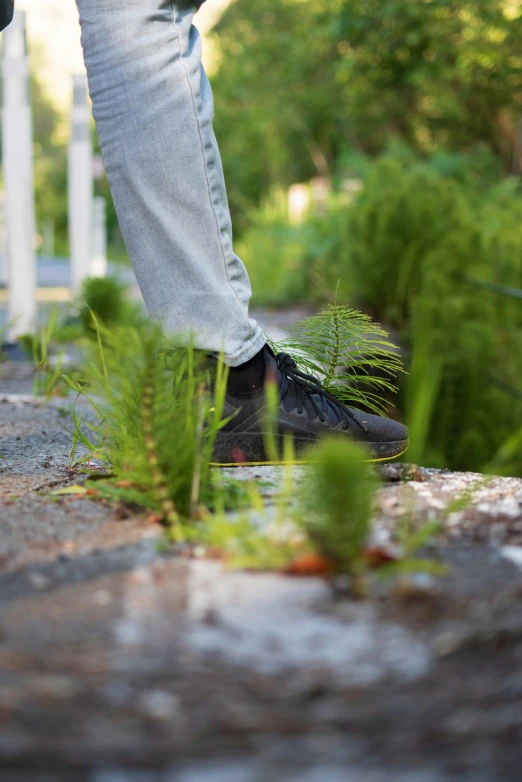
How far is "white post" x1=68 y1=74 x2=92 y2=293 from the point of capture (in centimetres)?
659

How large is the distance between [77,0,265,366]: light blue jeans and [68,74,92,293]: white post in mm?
4927

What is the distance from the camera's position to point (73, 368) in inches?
145

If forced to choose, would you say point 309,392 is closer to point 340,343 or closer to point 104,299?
point 340,343

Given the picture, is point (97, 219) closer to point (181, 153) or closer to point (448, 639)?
point (181, 153)

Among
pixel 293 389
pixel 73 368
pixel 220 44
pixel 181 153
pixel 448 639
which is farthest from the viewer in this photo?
pixel 220 44

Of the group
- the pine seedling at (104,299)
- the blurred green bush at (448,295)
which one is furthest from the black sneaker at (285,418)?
the pine seedling at (104,299)

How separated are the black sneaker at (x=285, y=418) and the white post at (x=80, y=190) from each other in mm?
4928

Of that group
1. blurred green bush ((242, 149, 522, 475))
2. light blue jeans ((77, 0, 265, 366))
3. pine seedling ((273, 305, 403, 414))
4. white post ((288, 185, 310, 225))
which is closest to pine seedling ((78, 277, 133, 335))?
blurred green bush ((242, 149, 522, 475))

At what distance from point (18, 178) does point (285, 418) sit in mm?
3598

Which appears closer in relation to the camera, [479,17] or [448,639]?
[448,639]

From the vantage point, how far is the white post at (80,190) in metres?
6.59

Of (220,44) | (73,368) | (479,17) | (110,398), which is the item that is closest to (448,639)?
(110,398)

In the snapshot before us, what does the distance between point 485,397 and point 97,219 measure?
6.19m

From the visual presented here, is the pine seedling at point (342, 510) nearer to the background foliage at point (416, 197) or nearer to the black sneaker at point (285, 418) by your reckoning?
the background foliage at point (416, 197)
